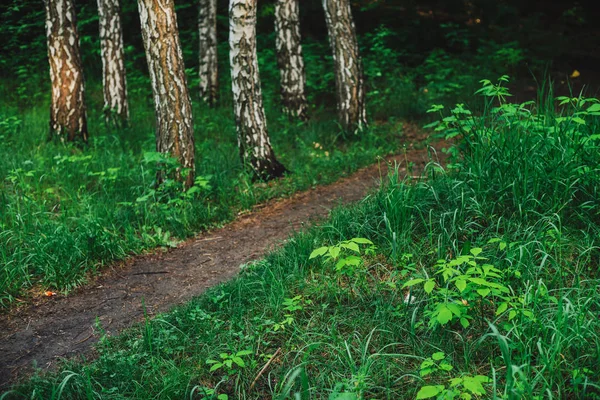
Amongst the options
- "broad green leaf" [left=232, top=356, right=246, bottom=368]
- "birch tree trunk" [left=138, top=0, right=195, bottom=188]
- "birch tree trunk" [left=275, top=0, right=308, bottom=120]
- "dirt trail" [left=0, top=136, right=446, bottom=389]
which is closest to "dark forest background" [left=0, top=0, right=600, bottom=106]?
"birch tree trunk" [left=275, top=0, right=308, bottom=120]

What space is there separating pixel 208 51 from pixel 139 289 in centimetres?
846

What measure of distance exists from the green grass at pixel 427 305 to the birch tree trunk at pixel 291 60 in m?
5.89

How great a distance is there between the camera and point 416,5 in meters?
13.7

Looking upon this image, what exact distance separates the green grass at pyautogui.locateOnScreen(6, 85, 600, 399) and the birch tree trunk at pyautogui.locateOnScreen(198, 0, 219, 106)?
8.13 meters

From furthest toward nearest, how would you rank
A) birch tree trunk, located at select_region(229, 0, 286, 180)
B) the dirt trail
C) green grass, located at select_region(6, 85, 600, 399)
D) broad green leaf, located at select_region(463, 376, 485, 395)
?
birch tree trunk, located at select_region(229, 0, 286, 180) → the dirt trail → green grass, located at select_region(6, 85, 600, 399) → broad green leaf, located at select_region(463, 376, 485, 395)

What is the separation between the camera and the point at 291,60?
1047 cm

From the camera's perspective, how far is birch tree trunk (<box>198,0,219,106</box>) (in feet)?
39.2

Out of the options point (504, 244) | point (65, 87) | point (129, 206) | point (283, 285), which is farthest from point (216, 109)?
point (504, 244)

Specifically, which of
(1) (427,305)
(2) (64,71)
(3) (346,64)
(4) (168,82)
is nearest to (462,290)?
(1) (427,305)

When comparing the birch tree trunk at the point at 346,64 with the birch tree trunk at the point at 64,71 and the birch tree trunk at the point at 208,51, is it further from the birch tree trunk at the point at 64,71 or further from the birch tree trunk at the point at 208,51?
the birch tree trunk at the point at 64,71

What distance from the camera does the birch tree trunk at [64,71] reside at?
8.63 m

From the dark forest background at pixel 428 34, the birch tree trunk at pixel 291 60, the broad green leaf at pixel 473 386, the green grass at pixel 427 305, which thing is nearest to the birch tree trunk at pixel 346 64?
the birch tree trunk at pixel 291 60

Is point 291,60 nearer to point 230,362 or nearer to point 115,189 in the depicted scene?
point 115,189

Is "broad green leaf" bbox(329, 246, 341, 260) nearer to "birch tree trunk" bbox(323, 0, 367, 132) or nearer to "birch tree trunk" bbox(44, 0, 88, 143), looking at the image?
"birch tree trunk" bbox(323, 0, 367, 132)
